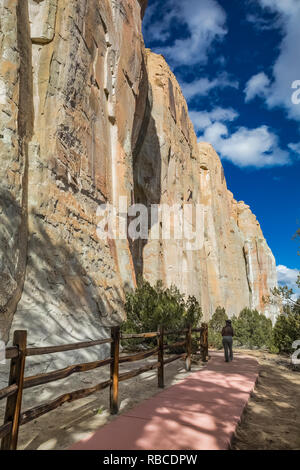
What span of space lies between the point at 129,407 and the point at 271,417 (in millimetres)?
2121

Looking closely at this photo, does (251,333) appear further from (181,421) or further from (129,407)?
(181,421)

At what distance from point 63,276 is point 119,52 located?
12.3m

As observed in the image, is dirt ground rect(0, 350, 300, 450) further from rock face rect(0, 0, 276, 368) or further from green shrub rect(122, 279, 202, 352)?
green shrub rect(122, 279, 202, 352)

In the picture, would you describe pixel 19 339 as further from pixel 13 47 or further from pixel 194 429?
pixel 13 47

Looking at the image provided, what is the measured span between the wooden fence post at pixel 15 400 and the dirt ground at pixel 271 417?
2240 millimetres

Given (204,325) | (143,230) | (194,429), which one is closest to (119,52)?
(143,230)

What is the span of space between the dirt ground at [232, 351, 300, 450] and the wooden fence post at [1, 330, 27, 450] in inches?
88.2

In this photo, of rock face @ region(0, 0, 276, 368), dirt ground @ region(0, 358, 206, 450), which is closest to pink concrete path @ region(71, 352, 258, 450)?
dirt ground @ region(0, 358, 206, 450)

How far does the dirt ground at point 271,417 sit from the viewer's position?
3.85 meters

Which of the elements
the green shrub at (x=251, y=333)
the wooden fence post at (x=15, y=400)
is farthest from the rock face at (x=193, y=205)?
the wooden fence post at (x=15, y=400)

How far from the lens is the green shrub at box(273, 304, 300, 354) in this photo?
11.7 meters

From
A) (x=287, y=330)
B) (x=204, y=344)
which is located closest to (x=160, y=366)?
(x=204, y=344)

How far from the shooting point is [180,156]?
30406 millimetres

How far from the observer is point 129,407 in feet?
16.0
